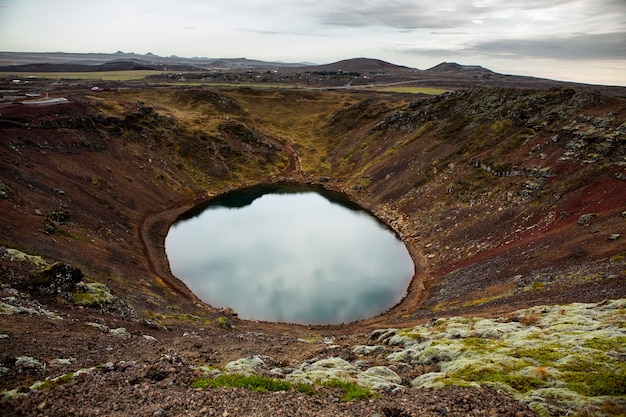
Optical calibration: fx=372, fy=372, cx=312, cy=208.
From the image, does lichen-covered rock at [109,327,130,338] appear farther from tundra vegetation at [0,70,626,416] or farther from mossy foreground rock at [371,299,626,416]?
mossy foreground rock at [371,299,626,416]

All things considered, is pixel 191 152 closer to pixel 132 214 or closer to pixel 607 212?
pixel 132 214

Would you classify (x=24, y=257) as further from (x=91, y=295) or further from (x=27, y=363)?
(x=27, y=363)

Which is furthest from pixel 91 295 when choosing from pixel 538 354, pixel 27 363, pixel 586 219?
pixel 586 219

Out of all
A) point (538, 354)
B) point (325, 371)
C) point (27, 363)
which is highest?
point (538, 354)

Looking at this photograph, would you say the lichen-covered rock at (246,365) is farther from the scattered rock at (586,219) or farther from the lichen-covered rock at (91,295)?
the scattered rock at (586,219)

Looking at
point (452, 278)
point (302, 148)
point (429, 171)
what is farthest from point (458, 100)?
point (452, 278)

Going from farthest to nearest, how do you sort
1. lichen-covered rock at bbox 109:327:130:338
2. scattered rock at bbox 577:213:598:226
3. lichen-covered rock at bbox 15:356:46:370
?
scattered rock at bbox 577:213:598:226
lichen-covered rock at bbox 109:327:130:338
lichen-covered rock at bbox 15:356:46:370

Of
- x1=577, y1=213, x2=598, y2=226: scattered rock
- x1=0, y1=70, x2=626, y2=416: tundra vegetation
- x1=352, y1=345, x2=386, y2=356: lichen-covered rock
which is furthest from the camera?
x1=577, y1=213, x2=598, y2=226: scattered rock

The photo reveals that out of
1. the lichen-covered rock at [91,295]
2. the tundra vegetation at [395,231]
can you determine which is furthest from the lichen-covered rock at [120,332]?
the lichen-covered rock at [91,295]

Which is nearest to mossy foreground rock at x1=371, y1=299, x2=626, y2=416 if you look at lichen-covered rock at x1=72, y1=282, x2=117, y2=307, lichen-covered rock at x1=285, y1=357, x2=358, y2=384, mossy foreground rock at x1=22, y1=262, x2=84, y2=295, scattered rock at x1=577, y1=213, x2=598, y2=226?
lichen-covered rock at x1=285, y1=357, x2=358, y2=384
